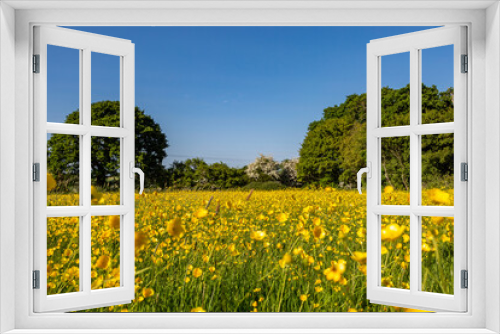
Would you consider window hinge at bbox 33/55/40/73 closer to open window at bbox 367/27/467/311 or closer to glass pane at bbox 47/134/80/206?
glass pane at bbox 47/134/80/206

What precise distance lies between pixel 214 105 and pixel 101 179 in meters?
4.78

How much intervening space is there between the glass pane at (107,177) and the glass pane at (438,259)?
175 centimetres

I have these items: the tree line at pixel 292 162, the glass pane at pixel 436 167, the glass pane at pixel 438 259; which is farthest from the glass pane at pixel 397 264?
the tree line at pixel 292 162

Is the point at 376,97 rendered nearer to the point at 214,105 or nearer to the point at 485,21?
the point at 485,21

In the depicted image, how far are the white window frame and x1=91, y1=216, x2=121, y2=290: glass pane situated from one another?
16.3 inches

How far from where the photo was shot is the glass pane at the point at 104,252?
2.19 meters

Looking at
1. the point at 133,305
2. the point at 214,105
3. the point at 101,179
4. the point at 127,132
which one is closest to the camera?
the point at 127,132

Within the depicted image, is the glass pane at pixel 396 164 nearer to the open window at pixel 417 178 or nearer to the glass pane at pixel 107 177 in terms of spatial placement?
the open window at pixel 417 178

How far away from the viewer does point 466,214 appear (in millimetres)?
1820

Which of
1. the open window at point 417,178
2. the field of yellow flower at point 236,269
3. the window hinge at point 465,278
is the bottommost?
the field of yellow flower at point 236,269

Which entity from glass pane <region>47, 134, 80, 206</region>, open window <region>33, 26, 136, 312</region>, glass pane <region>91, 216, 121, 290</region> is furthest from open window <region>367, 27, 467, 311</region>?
glass pane <region>47, 134, 80, 206</region>

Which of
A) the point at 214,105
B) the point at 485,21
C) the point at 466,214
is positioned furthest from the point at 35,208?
the point at 214,105

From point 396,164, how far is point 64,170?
2823 mm

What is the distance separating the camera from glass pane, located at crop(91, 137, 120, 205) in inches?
82.2
